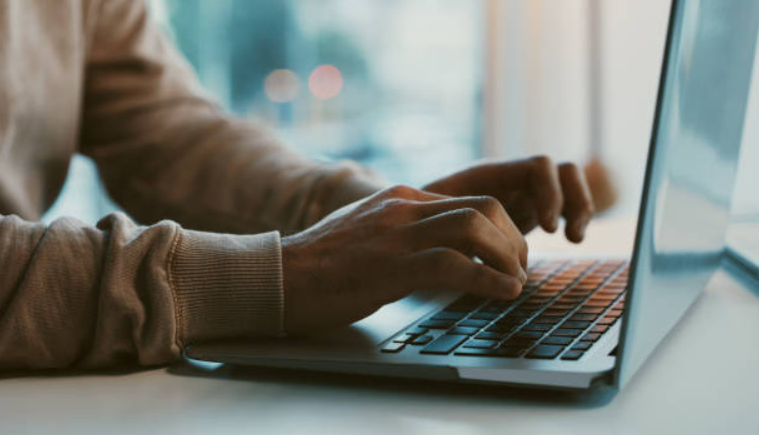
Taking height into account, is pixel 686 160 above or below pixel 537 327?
above

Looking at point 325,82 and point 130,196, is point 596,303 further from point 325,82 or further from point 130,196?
point 325,82

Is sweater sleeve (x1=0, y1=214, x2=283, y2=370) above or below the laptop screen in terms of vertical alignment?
below

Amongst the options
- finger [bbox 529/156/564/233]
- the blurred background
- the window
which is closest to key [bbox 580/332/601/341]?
finger [bbox 529/156/564/233]

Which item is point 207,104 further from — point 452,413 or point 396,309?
point 452,413

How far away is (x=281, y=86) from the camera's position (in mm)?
4070

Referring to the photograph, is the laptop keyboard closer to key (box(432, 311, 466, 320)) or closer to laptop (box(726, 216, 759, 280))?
key (box(432, 311, 466, 320))

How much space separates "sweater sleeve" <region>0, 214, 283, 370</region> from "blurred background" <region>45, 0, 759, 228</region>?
1.34 metres

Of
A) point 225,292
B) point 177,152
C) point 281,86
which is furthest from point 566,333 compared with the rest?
point 281,86

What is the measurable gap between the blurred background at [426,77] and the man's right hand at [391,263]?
126 cm

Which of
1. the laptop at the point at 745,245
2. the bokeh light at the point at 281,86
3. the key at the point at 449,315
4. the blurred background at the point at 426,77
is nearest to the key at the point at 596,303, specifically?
the key at the point at 449,315

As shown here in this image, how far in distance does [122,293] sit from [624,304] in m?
0.31

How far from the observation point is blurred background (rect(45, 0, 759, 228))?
74.5 inches

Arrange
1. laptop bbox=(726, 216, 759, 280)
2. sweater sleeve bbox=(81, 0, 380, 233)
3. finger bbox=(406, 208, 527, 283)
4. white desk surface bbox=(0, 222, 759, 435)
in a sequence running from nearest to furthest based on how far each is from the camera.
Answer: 1. white desk surface bbox=(0, 222, 759, 435)
2. finger bbox=(406, 208, 527, 283)
3. laptop bbox=(726, 216, 759, 280)
4. sweater sleeve bbox=(81, 0, 380, 233)

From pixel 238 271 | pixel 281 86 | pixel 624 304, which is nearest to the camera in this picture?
pixel 624 304
